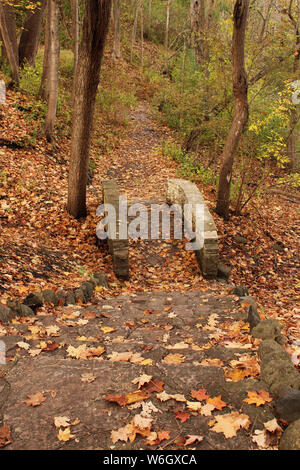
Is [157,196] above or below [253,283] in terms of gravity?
above

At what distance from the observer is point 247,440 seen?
2.21 m

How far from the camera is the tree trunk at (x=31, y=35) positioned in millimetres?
12523

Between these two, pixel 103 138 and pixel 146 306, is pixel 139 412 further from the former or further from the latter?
pixel 103 138

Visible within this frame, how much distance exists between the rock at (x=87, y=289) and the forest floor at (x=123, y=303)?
0.50ft

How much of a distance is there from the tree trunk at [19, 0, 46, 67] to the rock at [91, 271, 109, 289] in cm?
989

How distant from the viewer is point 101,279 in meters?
6.22

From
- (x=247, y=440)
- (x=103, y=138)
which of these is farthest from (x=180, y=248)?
(x=103, y=138)

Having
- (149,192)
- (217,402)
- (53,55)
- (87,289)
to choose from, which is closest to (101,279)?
(87,289)

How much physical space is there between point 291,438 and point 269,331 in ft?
5.23

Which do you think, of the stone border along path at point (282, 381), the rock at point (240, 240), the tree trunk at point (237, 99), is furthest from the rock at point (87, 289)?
the tree trunk at point (237, 99)

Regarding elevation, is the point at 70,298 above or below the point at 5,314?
below

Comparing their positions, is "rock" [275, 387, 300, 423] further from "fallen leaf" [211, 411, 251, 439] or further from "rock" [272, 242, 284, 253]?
"rock" [272, 242, 284, 253]

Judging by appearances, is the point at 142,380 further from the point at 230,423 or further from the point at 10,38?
the point at 10,38
